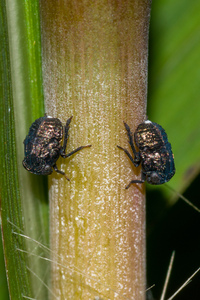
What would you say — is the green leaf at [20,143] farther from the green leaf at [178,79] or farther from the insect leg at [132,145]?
the green leaf at [178,79]

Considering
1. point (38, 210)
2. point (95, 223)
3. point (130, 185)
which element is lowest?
point (38, 210)

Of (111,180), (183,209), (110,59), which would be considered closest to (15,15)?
(110,59)

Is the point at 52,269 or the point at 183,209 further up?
the point at 52,269

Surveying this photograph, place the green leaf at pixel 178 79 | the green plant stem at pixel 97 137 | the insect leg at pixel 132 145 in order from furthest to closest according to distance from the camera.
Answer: the green leaf at pixel 178 79, the insect leg at pixel 132 145, the green plant stem at pixel 97 137

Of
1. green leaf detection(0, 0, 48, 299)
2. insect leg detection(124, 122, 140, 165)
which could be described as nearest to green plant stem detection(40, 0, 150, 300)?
insect leg detection(124, 122, 140, 165)

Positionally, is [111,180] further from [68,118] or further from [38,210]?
[38,210]

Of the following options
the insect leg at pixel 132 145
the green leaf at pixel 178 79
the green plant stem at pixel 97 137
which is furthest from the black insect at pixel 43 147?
the green leaf at pixel 178 79
